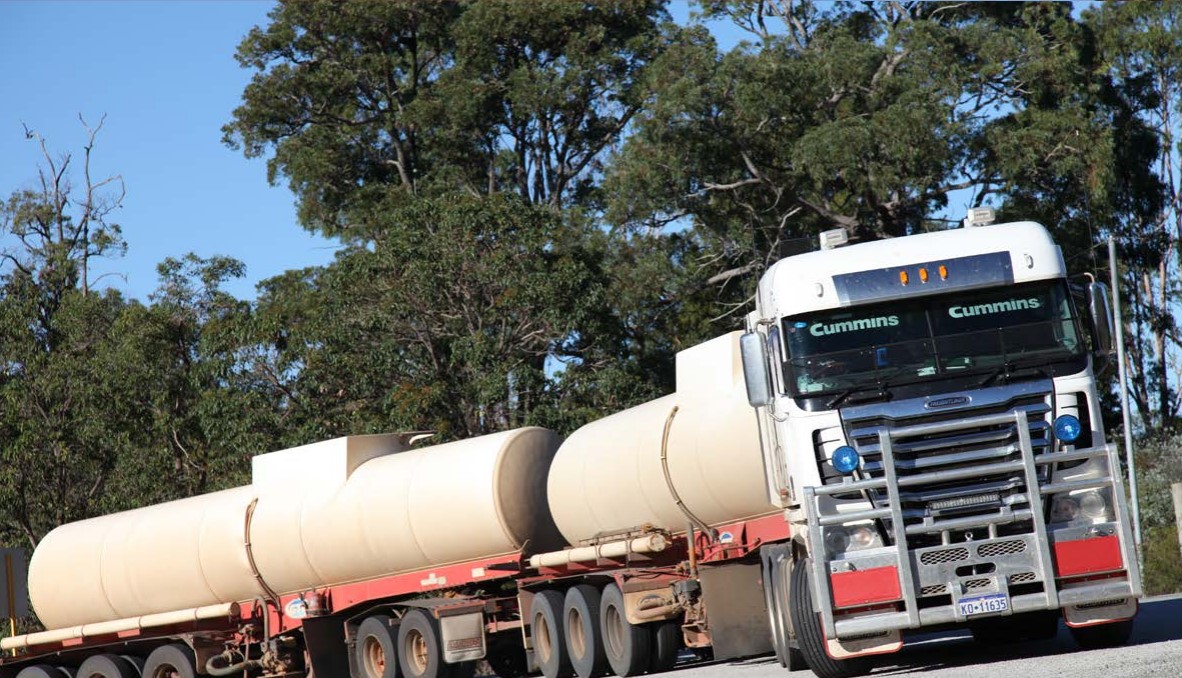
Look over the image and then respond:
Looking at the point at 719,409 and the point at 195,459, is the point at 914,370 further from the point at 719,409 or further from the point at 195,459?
the point at 195,459

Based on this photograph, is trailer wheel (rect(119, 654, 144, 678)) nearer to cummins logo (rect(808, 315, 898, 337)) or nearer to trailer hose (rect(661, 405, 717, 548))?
trailer hose (rect(661, 405, 717, 548))

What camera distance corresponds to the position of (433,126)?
47.5 meters

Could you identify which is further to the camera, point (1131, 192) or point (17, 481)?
point (1131, 192)

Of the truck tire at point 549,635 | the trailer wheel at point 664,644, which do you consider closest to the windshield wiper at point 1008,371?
the trailer wheel at point 664,644

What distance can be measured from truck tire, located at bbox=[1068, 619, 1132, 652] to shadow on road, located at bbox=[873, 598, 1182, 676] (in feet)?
0.56

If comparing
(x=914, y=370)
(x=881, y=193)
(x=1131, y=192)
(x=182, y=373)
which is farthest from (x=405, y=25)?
(x=914, y=370)

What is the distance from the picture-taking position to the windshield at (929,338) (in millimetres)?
12648

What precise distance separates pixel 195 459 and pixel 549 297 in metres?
10.8

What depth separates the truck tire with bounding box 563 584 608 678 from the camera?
60.2 ft

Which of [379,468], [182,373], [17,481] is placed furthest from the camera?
[182,373]

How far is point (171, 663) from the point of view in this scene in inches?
883

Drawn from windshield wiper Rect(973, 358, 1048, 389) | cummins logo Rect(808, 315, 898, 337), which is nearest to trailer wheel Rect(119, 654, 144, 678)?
cummins logo Rect(808, 315, 898, 337)

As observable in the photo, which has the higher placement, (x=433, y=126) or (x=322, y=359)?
(x=433, y=126)

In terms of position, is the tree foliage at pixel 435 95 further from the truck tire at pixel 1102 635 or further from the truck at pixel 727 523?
the truck tire at pixel 1102 635
